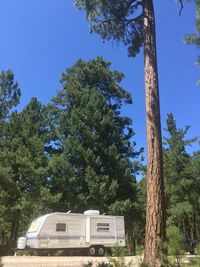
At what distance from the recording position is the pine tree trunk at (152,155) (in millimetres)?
7805

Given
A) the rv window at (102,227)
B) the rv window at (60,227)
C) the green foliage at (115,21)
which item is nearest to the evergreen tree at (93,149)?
the rv window at (102,227)

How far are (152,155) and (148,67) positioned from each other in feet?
8.40

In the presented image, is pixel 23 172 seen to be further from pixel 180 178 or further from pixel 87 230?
pixel 180 178

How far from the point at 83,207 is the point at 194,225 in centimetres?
1583

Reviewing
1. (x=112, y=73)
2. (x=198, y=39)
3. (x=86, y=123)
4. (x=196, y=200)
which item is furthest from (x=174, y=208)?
(x=198, y=39)

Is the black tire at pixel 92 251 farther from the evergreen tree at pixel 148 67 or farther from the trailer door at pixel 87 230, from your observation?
the evergreen tree at pixel 148 67

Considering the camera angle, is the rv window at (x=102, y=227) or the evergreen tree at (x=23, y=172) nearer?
the rv window at (x=102, y=227)

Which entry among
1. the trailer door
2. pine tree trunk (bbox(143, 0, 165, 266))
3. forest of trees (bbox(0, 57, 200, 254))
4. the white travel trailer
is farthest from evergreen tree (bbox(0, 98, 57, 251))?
pine tree trunk (bbox(143, 0, 165, 266))

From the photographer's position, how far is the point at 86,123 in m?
27.3

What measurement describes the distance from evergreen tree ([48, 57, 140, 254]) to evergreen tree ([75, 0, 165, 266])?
1390cm

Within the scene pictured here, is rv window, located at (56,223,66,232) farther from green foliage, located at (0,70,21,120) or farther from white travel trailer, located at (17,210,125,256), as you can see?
→ green foliage, located at (0,70,21,120)

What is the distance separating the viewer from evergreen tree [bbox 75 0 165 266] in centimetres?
796

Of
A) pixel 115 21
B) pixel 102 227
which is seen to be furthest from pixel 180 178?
pixel 115 21

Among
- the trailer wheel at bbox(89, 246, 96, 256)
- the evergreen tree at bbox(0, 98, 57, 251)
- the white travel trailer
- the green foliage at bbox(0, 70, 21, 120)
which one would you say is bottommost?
the trailer wheel at bbox(89, 246, 96, 256)
